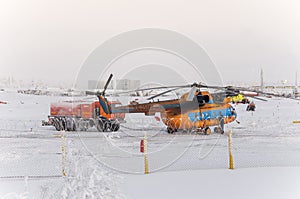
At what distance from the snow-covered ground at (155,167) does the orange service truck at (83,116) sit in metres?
1.75

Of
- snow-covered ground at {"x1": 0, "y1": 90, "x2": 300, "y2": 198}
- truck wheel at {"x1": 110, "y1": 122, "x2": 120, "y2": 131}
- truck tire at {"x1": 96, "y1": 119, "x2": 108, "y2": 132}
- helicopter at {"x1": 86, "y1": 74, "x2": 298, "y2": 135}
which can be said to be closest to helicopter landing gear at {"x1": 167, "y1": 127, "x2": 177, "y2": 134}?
helicopter at {"x1": 86, "y1": 74, "x2": 298, "y2": 135}

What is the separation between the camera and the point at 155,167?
923 centimetres

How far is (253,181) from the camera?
7.68 metres

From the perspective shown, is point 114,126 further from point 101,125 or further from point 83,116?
point 83,116

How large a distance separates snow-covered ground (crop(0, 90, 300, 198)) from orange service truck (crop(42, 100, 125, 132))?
1747 millimetres

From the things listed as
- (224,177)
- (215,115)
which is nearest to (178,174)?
(224,177)

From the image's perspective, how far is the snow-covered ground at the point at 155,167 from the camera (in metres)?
6.64

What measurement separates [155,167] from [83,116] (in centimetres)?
919

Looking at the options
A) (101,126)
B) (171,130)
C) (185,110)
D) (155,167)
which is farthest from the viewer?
(101,126)

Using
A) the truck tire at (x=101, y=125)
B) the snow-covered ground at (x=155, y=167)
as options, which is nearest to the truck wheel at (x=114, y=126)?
the truck tire at (x=101, y=125)

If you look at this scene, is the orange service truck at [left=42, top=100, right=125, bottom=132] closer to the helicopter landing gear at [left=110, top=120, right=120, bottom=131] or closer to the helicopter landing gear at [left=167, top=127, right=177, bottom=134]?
the helicopter landing gear at [left=110, top=120, right=120, bottom=131]

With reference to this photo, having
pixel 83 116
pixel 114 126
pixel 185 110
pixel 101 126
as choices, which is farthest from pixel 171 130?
pixel 83 116

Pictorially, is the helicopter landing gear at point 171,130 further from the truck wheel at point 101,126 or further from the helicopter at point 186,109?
the truck wheel at point 101,126

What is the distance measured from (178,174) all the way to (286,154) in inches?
194
